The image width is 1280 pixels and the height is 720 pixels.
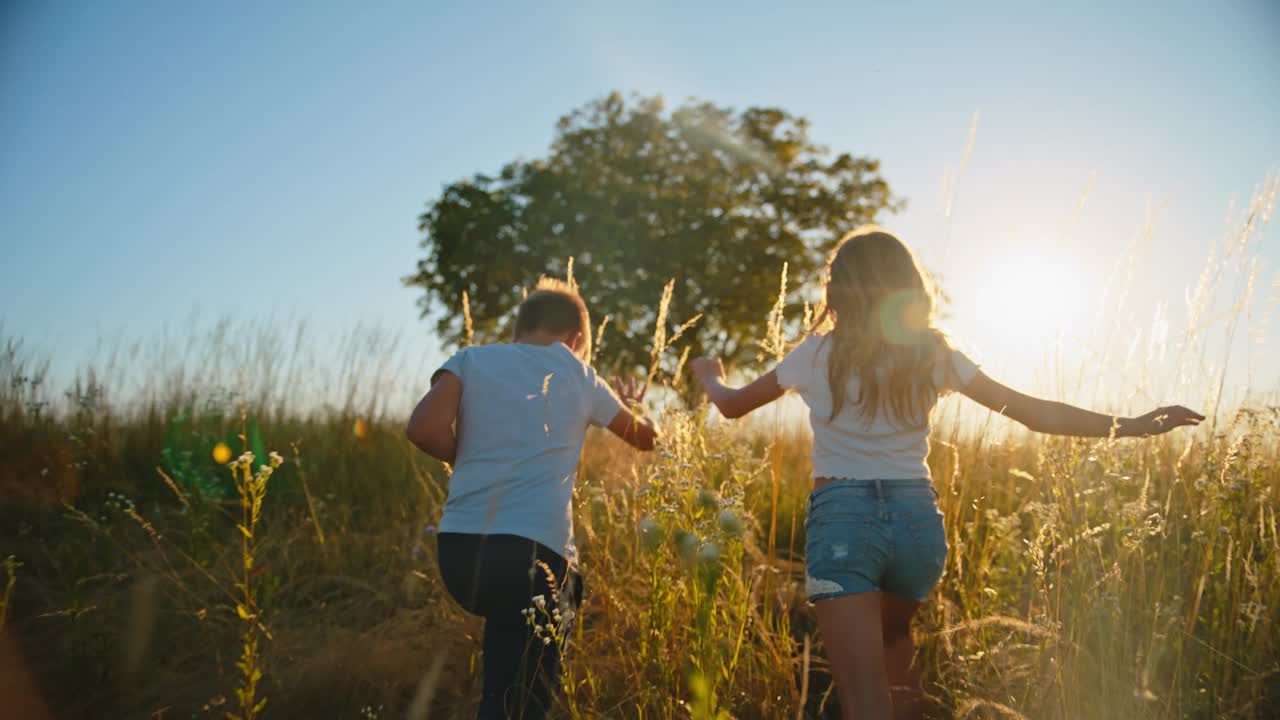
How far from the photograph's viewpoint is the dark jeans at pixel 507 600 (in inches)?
74.9

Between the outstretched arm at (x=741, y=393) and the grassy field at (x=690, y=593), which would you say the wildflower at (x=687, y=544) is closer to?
the grassy field at (x=690, y=593)

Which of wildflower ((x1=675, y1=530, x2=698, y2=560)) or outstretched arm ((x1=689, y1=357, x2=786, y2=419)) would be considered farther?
outstretched arm ((x1=689, y1=357, x2=786, y2=419))

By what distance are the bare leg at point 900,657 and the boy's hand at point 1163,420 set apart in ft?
2.34

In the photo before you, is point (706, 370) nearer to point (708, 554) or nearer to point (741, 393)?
point (741, 393)

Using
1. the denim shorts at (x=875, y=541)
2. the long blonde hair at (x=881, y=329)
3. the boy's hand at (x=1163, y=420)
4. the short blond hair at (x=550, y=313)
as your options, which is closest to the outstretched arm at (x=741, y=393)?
the long blonde hair at (x=881, y=329)

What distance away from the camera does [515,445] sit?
80.0 inches

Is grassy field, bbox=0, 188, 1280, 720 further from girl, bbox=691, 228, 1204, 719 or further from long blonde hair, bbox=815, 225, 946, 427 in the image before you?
long blonde hair, bbox=815, 225, 946, 427

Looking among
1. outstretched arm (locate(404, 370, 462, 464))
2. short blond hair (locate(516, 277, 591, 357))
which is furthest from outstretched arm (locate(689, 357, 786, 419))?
outstretched arm (locate(404, 370, 462, 464))

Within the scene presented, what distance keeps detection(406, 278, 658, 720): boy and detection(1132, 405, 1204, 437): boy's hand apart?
57.4 inches

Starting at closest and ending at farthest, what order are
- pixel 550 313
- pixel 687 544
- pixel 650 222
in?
pixel 687 544, pixel 550 313, pixel 650 222

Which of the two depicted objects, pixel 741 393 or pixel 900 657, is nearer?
pixel 900 657

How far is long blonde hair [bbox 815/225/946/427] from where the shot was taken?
66.7 inches

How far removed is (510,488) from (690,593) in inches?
23.3

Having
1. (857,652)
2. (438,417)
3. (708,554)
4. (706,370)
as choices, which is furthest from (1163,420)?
(438,417)
